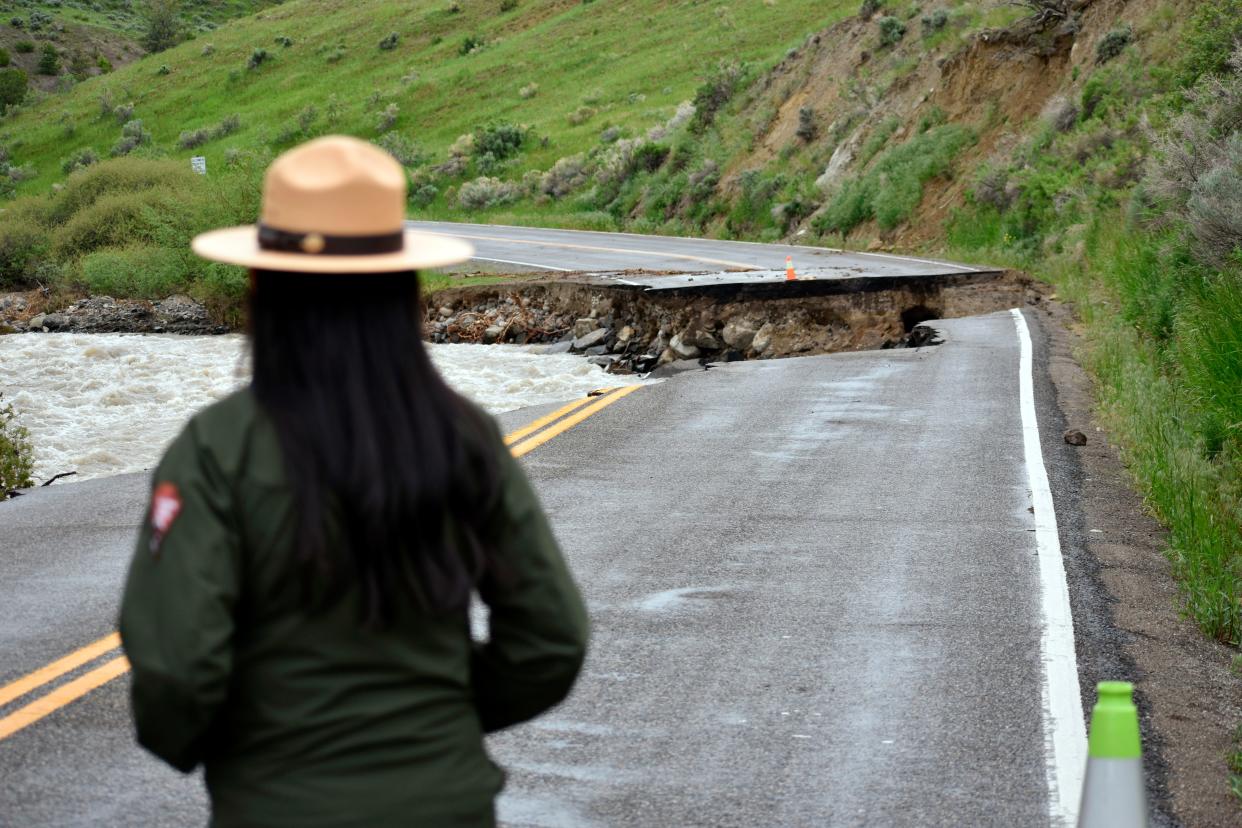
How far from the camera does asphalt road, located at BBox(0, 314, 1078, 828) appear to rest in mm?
4756

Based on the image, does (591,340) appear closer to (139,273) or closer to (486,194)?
(139,273)

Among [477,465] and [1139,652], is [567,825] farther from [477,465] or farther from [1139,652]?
[1139,652]

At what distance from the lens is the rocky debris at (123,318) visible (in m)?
26.7

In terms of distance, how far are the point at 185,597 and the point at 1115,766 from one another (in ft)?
7.36

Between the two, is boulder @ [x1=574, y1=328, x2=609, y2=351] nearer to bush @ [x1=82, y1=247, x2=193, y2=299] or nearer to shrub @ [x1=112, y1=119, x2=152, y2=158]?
bush @ [x1=82, y1=247, x2=193, y2=299]

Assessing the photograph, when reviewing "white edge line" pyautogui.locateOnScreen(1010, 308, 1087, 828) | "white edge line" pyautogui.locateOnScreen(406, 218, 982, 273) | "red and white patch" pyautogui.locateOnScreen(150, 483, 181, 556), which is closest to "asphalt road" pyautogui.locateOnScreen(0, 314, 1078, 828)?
"white edge line" pyautogui.locateOnScreen(1010, 308, 1087, 828)

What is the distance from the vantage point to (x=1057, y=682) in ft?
19.3

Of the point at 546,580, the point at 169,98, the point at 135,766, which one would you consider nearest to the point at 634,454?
the point at 135,766

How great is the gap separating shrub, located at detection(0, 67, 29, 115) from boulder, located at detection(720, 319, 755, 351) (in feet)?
270

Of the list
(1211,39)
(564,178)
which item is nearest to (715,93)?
(564,178)

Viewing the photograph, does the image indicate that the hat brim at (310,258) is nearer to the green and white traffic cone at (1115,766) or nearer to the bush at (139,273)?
the green and white traffic cone at (1115,766)

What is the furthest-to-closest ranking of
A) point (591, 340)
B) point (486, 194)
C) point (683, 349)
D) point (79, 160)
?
1. point (79, 160)
2. point (486, 194)
3. point (591, 340)
4. point (683, 349)

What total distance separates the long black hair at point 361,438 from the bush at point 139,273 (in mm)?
27239

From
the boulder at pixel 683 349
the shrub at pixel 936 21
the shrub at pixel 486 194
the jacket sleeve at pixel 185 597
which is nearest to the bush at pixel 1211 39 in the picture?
the boulder at pixel 683 349
